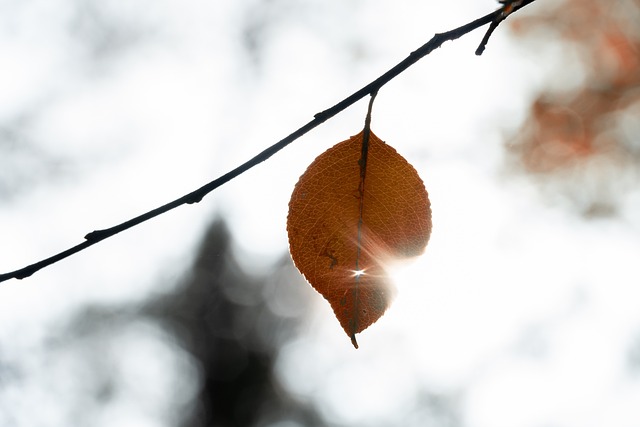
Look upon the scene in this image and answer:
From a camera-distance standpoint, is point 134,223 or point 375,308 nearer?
point 134,223

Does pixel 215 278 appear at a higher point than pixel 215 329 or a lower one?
higher

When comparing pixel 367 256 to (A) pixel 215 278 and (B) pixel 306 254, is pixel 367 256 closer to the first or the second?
(B) pixel 306 254

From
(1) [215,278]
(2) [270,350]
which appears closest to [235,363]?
(2) [270,350]

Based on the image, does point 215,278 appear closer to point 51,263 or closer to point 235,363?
point 235,363

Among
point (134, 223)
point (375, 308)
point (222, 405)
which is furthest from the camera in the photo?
point (222, 405)

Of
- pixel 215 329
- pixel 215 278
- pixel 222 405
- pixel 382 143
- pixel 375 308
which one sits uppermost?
pixel 215 278

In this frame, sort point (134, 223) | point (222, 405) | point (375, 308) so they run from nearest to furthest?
1. point (134, 223)
2. point (375, 308)
3. point (222, 405)
